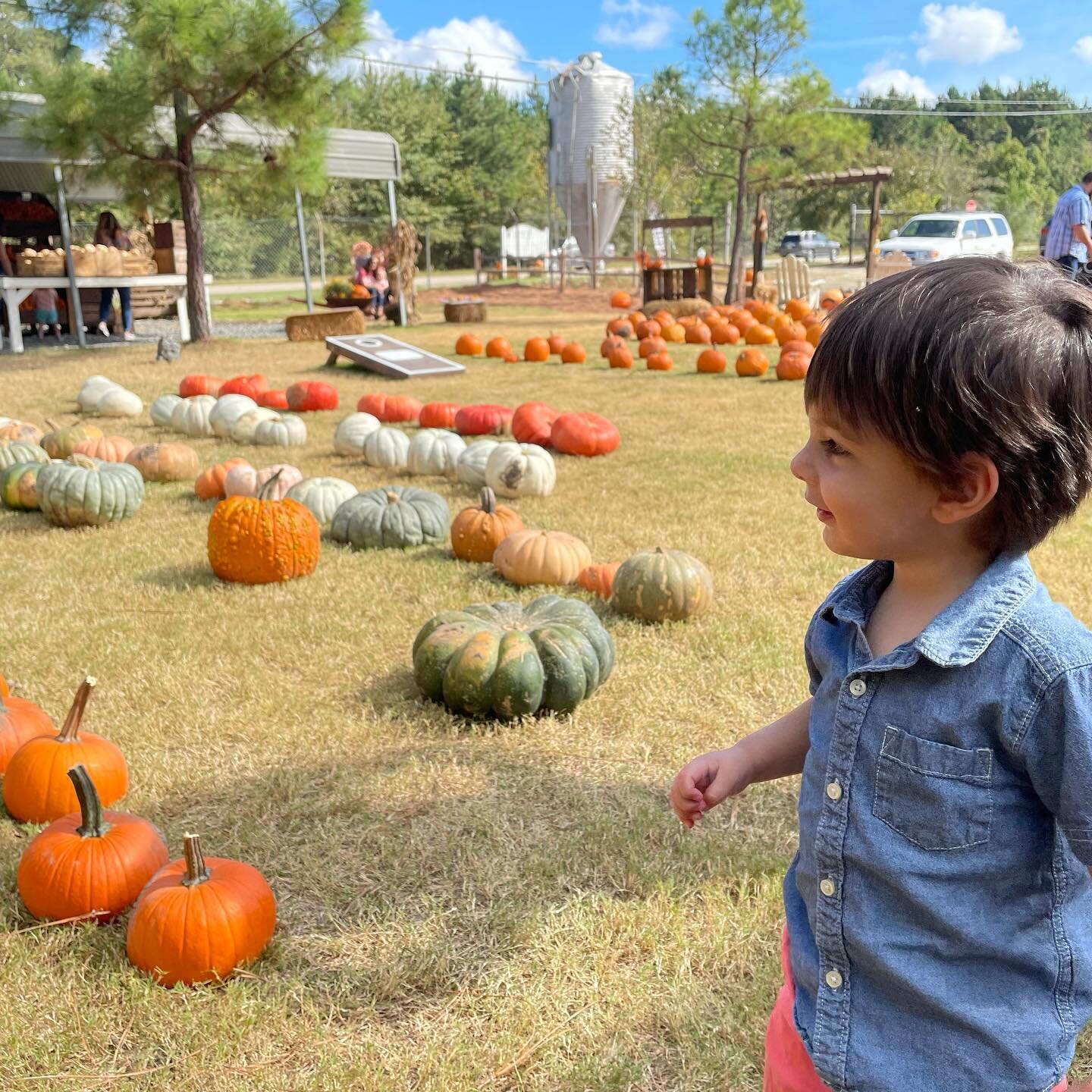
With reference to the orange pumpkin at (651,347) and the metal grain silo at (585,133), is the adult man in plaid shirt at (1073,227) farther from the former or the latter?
the metal grain silo at (585,133)

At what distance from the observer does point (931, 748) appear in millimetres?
1297

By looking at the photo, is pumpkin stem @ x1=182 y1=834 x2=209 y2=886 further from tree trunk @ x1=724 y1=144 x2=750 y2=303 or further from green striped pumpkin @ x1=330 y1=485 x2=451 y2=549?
tree trunk @ x1=724 y1=144 x2=750 y2=303

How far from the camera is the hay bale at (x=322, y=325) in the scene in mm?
17672

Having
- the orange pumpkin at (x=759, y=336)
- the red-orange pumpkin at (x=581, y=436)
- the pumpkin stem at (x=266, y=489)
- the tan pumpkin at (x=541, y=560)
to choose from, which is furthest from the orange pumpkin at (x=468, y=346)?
the tan pumpkin at (x=541, y=560)

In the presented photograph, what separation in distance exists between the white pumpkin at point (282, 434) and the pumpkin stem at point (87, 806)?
6.00 meters

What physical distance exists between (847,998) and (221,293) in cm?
3631

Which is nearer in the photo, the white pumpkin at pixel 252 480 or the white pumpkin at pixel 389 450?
the white pumpkin at pixel 252 480

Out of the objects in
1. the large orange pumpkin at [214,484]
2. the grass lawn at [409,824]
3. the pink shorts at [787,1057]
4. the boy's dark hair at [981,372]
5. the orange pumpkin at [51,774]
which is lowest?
the grass lawn at [409,824]

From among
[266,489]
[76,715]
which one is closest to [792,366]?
[266,489]

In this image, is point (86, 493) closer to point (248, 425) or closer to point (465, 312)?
point (248, 425)

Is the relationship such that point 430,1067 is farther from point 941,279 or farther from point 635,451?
point 635,451

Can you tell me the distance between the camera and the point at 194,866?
2381 millimetres

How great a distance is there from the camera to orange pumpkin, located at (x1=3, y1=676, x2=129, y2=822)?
2939 millimetres

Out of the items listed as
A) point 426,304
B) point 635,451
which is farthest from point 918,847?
point 426,304
